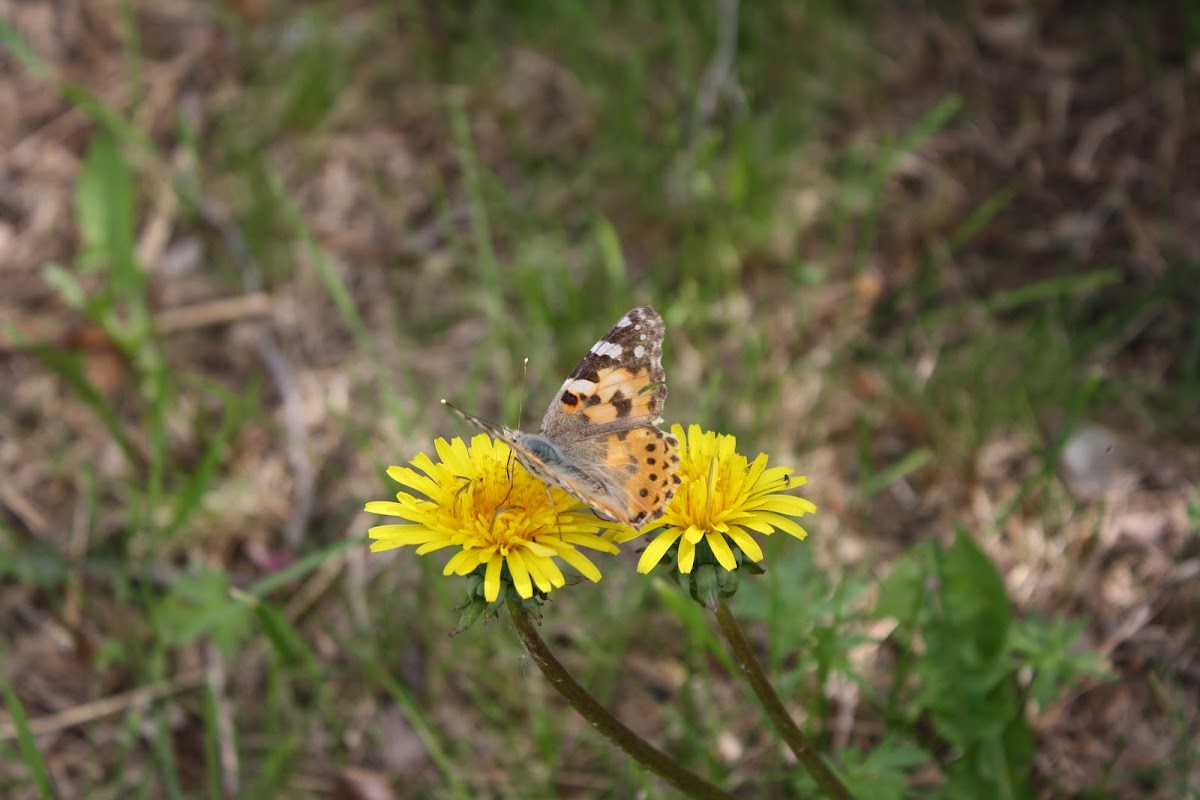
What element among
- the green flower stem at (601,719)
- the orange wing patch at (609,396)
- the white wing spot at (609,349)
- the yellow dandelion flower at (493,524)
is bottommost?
the green flower stem at (601,719)

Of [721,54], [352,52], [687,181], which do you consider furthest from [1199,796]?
[352,52]

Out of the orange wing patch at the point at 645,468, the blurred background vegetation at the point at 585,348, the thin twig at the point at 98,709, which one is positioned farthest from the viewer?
the thin twig at the point at 98,709

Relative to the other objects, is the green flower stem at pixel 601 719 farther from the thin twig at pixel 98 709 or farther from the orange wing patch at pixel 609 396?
the thin twig at pixel 98 709

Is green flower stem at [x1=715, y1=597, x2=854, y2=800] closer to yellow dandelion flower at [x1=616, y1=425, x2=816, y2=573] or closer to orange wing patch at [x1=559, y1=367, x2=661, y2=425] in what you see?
yellow dandelion flower at [x1=616, y1=425, x2=816, y2=573]

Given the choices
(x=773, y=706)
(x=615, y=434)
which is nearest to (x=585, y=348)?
(x=615, y=434)

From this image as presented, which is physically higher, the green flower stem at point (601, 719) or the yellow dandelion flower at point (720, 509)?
the yellow dandelion flower at point (720, 509)

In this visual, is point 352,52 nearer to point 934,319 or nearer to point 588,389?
point 934,319

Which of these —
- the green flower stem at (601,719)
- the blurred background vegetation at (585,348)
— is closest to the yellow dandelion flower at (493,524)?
the green flower stem at (601,719)
